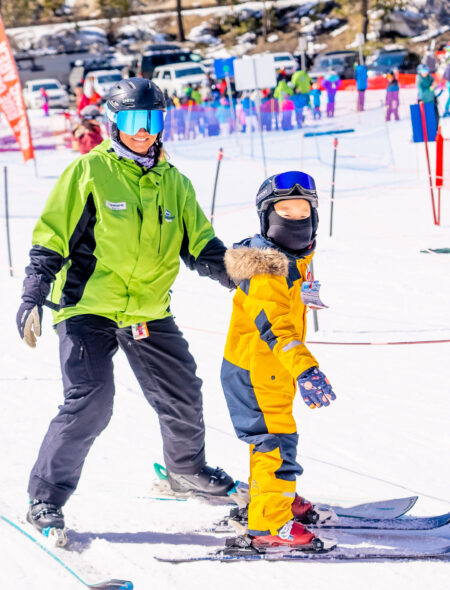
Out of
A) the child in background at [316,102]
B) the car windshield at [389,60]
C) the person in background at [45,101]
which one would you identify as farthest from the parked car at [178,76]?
the car windshield at [389,60]

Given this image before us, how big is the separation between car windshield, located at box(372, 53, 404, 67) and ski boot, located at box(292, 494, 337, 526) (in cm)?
3403

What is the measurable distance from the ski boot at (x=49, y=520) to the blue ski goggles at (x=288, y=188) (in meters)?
1.48

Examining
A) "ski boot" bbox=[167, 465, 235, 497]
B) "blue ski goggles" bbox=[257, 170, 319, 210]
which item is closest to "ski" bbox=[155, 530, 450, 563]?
"ski boot" bbox=[167, 465, 235, 497]

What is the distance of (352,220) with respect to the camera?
38.5 feet

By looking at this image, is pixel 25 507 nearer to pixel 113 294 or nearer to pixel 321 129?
pixel 113 294

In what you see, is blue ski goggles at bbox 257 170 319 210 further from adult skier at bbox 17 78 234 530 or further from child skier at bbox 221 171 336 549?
Answer: adult skier at bbox 17 78 234 530

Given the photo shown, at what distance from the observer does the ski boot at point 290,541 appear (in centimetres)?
340

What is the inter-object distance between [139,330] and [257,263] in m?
0.66

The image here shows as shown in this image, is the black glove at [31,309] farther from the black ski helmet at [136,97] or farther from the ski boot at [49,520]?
the black ski helmet at [136,97]

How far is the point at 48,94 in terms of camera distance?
120 feet

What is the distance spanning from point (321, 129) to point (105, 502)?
20.2 m

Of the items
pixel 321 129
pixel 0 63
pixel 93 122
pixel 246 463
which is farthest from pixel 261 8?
pixel 246 463

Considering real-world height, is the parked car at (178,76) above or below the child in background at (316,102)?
A: above

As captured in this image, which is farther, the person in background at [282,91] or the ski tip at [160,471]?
the person in background at [282,91]
